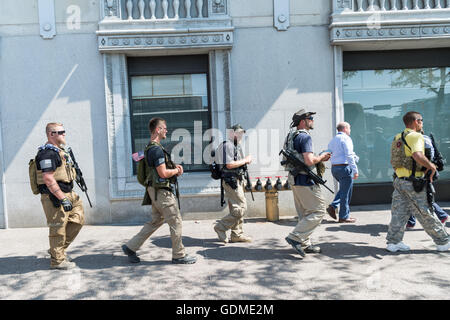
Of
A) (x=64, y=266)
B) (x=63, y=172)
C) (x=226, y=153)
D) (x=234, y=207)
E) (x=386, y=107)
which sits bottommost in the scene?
(x=64, y=266)

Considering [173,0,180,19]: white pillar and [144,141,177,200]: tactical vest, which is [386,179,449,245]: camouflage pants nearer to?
[144,141,177,200]: tactical vest

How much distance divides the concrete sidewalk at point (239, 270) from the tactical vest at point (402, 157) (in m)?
1.18

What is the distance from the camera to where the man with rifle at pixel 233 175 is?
552 cm

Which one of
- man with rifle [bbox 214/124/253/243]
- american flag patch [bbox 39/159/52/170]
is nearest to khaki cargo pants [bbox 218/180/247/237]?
man with rifle [bbox 214/124/253/243]

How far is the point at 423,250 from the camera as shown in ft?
16.7

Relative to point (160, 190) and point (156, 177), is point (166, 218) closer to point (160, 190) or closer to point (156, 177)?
point (160, 190)

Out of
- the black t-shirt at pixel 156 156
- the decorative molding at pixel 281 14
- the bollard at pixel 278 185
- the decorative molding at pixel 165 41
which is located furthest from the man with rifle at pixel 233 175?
the decorative molding at pixel 281 14

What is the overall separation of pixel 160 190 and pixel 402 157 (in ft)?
10.6

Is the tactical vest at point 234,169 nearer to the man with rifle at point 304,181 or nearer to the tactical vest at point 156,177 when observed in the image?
the man with rifle at point 304,181

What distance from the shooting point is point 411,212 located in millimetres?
5039

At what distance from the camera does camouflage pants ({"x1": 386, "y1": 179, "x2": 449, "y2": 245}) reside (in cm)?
485

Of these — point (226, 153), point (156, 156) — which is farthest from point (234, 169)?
point (156, 156)

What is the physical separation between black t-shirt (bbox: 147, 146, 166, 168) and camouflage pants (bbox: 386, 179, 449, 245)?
3.20 metres
